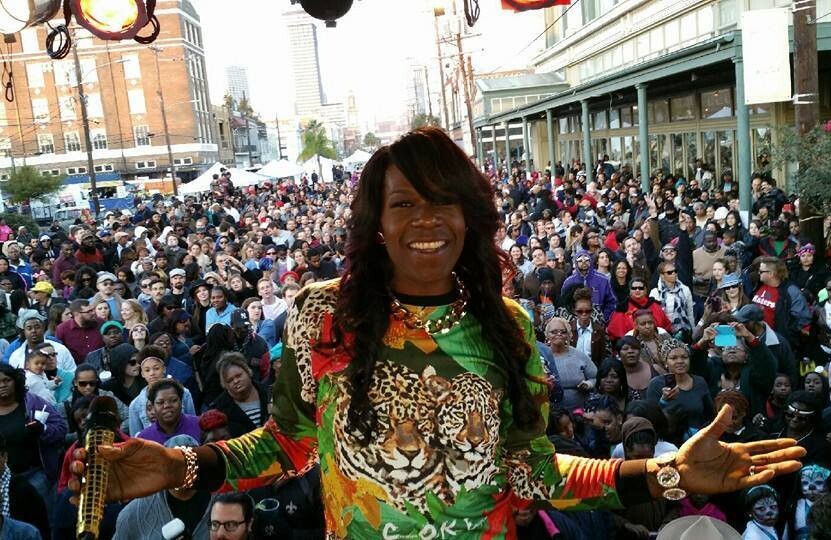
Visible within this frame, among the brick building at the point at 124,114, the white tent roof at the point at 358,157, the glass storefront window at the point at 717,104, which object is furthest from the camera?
the brick building at the point at 124,114

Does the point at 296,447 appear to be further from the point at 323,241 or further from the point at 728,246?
the point at 323,241

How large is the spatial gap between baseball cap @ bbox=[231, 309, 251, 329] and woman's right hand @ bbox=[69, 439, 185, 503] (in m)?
5.91

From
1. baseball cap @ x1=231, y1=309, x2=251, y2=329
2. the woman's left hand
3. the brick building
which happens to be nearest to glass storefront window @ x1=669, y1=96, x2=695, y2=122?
baseball cap @ x1=231, y1=309, x2=251, y2=329

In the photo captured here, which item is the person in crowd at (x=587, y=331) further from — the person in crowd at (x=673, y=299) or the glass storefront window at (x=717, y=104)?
the glass storefront window at (x=717, y=104)

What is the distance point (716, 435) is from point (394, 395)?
714 mm

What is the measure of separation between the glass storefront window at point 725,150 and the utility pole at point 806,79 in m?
11.4

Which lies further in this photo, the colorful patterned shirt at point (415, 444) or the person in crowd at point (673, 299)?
the person in crowd at point (673, 299)

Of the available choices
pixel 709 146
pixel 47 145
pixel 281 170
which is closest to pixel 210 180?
pixel 281 170

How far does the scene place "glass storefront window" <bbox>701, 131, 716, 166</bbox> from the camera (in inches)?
883

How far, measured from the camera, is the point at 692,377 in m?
6.01

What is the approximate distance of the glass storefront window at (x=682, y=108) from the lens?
23609mm

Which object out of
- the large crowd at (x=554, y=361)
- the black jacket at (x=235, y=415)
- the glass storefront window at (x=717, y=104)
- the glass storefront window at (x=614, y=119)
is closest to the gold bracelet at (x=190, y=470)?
the large crowd at (x=554, y=361)

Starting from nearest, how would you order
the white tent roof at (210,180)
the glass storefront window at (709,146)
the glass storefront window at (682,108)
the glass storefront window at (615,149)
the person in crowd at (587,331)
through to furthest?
1. the person in crowd at (587,331)
2. the glass storefront window at (709,146)
3. the glass storefront window at (682,108)
4. the glass storefront window at (615,149)
5. the white tent roof at (210,180)

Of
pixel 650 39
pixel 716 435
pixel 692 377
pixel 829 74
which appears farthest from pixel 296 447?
pixel 650 39
